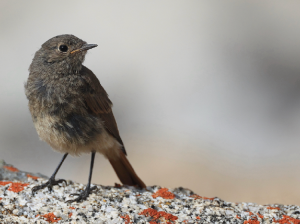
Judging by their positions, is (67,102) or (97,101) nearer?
(67,102)

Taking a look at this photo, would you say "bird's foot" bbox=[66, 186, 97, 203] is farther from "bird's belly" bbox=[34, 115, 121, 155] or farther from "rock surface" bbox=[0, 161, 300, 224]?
"bird's belly" bbox=[34, 115, 121, 155]

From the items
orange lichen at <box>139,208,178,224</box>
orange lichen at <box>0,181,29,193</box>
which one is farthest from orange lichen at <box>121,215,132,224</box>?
orange lichen at <box>0,181,29,193</box>

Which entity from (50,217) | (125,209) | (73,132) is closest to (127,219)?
(125,209)

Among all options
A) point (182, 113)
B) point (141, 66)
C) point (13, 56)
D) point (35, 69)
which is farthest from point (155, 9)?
point (35, 69)

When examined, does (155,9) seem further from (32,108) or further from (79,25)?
(32,108)

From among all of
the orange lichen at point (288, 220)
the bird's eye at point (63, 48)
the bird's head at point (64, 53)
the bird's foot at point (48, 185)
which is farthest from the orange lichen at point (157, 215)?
the bird's eye at point (63, 48)

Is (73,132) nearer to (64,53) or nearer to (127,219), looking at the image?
(64,53)

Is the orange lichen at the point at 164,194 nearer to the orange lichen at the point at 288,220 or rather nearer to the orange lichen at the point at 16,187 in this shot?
the orange lichen at the point at 288,220
